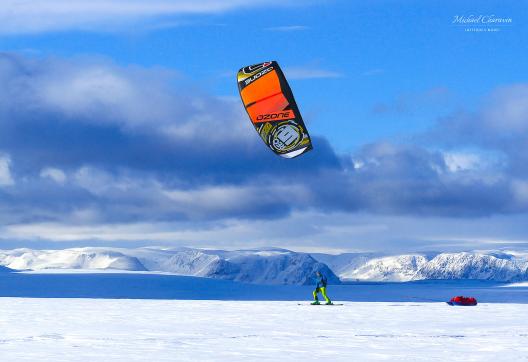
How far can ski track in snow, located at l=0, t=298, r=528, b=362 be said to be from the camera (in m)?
15.1

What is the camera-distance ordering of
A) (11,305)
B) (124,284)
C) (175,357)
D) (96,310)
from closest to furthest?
(175,357)
(96,310)
(11,305)
(124,284)

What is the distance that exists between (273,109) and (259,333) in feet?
20.7

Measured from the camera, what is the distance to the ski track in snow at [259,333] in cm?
1505

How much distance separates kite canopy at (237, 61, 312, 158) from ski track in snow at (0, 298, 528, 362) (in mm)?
4379

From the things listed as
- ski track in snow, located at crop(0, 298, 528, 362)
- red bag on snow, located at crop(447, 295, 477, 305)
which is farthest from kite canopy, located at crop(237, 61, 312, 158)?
red bag on snow, located at crop(447, 295, 477, 305)

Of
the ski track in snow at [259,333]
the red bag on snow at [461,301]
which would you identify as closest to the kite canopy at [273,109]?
the ski track in snow at [259,333]

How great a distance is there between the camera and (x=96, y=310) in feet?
88.2

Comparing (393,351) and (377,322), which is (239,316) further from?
(393,351)

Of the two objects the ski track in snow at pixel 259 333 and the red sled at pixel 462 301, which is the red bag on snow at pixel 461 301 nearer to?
the red sled at pixel 462 301

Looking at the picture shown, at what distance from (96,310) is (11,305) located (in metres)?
3.86

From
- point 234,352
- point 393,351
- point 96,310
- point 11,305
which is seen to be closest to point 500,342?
point 393,351

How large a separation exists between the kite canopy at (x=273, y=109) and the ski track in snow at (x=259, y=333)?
14.4 ft

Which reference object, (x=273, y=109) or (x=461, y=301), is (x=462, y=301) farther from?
(x=273, y=109)

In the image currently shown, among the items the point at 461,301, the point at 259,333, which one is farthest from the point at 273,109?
the point at 461,301
